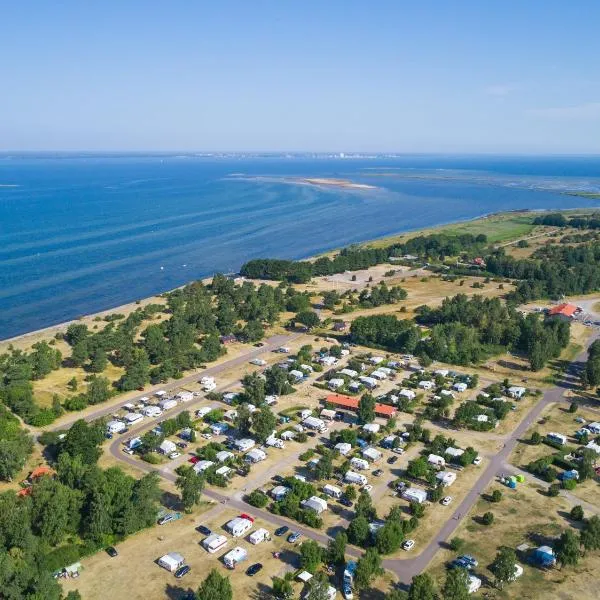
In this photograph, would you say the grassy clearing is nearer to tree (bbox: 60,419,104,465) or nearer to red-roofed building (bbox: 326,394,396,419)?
red-roofed building (bbox: 326,394,396,419)

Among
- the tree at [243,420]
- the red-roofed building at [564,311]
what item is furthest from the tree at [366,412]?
the red-roofed building at [564,311]

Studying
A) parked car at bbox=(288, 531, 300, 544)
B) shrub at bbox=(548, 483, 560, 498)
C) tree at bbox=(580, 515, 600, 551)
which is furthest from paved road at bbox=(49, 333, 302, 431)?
tree at bbox=(580, 515, 600, 551)

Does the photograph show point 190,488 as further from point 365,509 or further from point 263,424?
point 365,509

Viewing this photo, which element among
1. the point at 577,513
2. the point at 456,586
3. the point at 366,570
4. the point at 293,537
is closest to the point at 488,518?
the point at 577,513

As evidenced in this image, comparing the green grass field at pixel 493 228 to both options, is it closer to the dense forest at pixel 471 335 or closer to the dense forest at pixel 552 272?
the dense forest at pixel 552 272

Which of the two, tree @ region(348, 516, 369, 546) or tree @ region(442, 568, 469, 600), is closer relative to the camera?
tree @ region(442, 568, 469, 600)

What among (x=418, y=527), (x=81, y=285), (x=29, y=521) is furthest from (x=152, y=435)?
(x=81, y=285)
